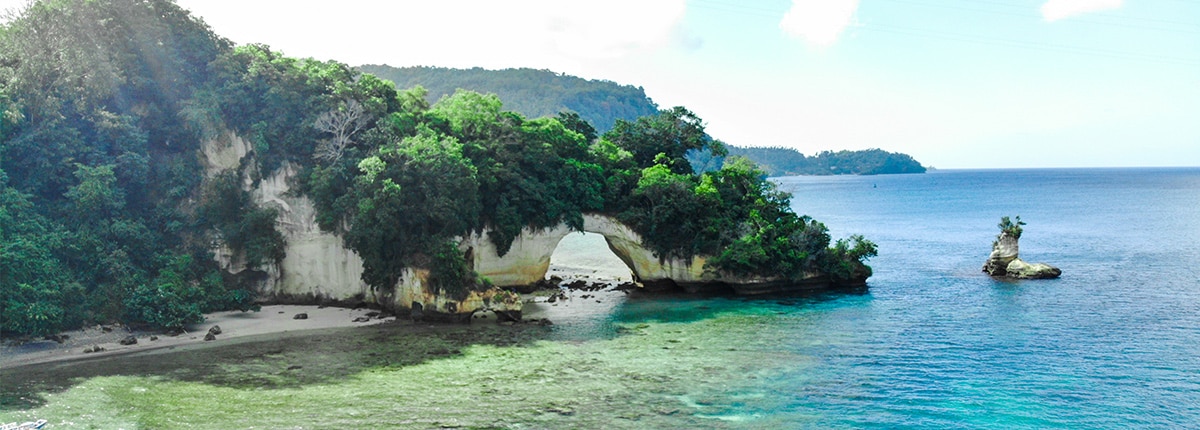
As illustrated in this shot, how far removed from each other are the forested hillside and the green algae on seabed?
4856 mm

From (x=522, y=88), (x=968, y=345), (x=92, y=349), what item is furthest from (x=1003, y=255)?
(x=522, y=88)

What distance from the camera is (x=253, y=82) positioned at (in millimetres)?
37531

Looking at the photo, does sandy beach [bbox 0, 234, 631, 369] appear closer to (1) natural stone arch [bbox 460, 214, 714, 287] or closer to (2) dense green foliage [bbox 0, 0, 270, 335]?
(2) dense green foliage [bbox 0, 0, 270, 335]

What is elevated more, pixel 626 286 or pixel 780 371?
pixel 626 286

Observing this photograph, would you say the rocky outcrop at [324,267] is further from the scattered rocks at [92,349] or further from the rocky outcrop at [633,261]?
the scattered rocks at [92,349]

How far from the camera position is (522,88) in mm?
184500

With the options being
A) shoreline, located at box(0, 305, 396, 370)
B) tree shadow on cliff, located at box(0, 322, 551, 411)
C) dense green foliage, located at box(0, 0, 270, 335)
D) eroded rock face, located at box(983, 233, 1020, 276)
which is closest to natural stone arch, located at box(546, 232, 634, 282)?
tree shadow on cliff, located at box(0, 322, 551, 411)

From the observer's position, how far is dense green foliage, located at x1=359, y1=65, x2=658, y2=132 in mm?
172375

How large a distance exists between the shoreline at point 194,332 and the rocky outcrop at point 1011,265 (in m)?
35.1

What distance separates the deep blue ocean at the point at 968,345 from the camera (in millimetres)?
22328

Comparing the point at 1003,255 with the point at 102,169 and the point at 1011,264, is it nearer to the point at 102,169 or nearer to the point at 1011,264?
the point at 1011,264

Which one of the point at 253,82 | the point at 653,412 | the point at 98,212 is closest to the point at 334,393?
the point at 653,412

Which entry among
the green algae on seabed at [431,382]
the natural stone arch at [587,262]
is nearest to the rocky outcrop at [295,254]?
the green algae on seabed at [431,382]

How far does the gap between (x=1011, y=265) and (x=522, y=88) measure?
14856 cm
